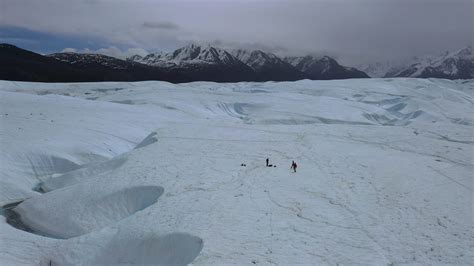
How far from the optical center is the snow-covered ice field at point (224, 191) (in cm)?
1243

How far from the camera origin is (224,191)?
1666 cm

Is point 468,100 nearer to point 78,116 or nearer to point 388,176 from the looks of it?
point 388,176

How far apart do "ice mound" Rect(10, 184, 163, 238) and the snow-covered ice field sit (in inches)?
2.1

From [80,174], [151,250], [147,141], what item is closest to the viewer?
[151,250]

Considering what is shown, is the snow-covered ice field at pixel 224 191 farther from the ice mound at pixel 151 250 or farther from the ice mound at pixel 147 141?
the ice mound at pixel 147 141

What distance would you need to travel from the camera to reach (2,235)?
14.4m

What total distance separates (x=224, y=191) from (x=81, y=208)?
5984 mm

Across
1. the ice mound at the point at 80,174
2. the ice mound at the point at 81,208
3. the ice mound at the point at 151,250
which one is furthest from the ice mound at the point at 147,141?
the ice mound at the point at 151,250

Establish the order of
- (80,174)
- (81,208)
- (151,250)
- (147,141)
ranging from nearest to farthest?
(151,250)
(81,208)
(80,174)
(147,141)

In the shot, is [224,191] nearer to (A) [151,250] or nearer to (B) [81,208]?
(A) [151,250]

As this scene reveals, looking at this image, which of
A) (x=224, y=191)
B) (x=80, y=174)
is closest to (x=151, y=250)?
(x=224, y=191)

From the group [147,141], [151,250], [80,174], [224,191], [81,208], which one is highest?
[147,141]

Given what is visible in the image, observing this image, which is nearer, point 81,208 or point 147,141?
point 81,208

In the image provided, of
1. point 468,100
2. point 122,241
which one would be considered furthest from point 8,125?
point 468,100
